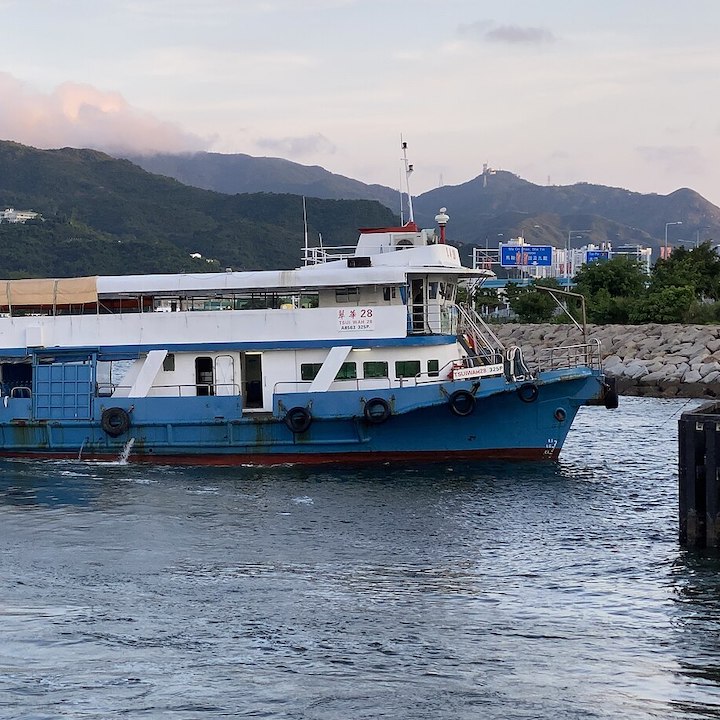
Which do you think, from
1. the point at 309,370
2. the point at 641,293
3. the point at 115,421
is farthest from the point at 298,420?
the point at 641,293

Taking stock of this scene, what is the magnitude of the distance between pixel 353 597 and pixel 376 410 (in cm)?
973

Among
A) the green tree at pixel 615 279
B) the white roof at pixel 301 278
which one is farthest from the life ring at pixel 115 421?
the green tree at pixel 615 279

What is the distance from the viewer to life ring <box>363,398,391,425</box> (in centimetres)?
2503

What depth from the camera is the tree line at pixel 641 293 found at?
61.5 metres

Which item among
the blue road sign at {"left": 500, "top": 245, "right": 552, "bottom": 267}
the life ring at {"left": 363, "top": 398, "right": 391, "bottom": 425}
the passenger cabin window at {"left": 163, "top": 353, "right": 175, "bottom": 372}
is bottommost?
the life ring at {"left": 363, "top": 398, "right": 391, "bottom": 425}

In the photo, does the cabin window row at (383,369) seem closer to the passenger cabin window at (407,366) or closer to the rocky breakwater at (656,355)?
the passenger cabin window at (407,366)

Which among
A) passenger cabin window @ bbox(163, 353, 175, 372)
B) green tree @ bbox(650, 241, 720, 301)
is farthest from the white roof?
green tree @ bbox(650, 241, 720, 301)

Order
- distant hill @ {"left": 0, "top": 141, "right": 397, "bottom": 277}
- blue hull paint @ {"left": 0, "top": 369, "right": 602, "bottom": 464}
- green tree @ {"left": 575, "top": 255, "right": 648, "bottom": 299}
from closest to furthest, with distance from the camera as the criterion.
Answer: blue hull paint @ {"left": 0, "top": 369, "right": 602, "bottom": 464}
green tree @ {"left": 575, "top": 255, "right": 648, "bottom": 299}
distant hill @ {"left": 0, "top": 141, "right": 397, "bottom": 277}

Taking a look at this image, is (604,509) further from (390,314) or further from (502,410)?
(390,314)

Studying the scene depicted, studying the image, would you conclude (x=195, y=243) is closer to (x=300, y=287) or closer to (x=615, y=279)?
(x=615, y=279)

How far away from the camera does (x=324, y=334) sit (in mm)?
26219

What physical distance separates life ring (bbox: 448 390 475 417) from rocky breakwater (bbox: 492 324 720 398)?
15.5m

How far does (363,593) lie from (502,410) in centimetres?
1038

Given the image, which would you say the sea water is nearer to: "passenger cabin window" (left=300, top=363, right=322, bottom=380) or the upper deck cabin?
"passenger cabin window" (left=300, top=363, right=322, bottom=380)
